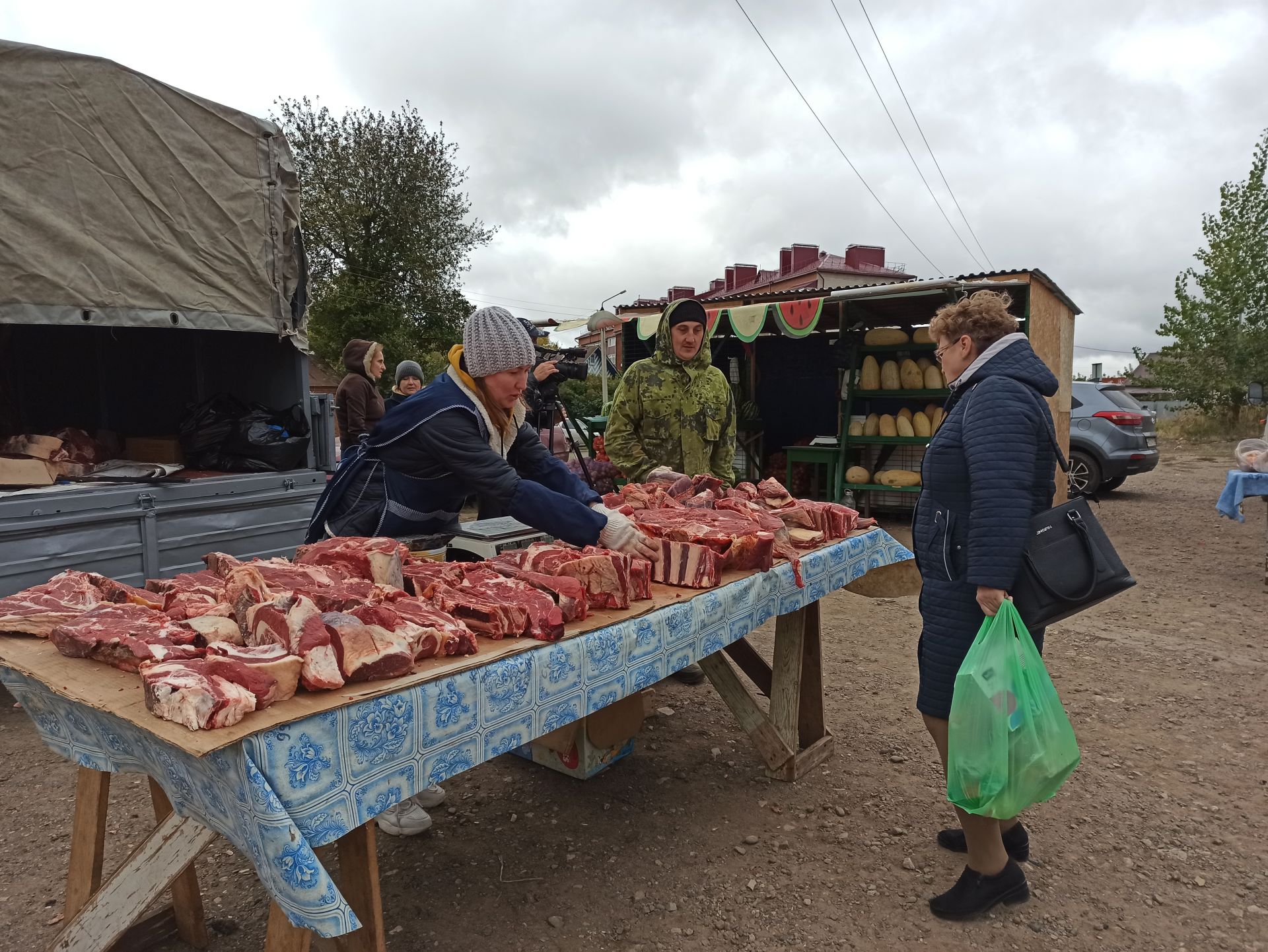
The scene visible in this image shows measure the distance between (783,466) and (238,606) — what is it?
31.6 feet

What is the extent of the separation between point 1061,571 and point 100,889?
274 cm

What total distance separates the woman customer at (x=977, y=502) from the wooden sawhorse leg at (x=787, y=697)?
931 mm

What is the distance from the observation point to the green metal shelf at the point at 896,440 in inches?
360

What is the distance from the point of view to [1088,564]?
8.48 ft

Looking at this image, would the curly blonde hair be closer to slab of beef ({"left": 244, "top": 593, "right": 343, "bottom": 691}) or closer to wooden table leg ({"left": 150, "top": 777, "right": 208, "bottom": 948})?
slab of beef ({"left": 244, "top": 593, "right": 343, "bottom": 691})

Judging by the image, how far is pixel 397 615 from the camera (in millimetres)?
2043

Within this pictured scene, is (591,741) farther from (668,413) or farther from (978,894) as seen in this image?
(668,413)

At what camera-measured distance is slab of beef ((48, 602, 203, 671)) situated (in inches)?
72.2

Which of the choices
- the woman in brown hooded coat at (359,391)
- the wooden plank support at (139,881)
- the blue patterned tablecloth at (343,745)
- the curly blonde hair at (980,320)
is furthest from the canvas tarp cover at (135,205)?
the curly blonde hair at (980,320)

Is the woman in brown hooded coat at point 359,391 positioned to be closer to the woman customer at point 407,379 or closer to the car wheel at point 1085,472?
the woman customer at point 407,379

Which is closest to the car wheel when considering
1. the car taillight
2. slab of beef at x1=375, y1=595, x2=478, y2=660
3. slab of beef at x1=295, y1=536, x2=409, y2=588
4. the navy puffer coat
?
the car taillight

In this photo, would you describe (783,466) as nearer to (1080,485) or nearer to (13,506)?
(1080,485)

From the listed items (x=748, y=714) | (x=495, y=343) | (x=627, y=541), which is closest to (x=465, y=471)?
(x=495, y=343)

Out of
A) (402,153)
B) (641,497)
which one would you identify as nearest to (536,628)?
(641,497)
